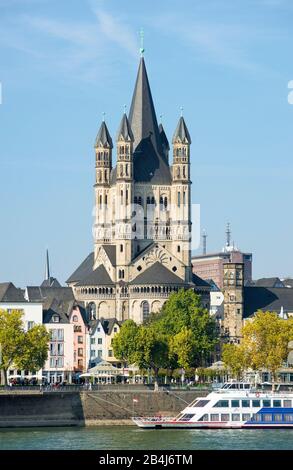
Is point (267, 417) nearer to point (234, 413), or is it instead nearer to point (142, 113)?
point (234, 413)

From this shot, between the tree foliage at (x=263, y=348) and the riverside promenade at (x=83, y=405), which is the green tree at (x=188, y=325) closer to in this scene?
the tree foliage at (x=263, y=348)

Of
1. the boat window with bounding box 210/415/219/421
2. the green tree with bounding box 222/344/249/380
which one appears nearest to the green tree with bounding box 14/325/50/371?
the green tree with bounding box 222/344/249/380

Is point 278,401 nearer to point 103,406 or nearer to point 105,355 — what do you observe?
point 103,406

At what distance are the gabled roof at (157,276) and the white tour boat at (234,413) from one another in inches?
2302

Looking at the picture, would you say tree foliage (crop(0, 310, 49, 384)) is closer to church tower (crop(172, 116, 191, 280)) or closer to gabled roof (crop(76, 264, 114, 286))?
gabled roof (crop(76, 264, 114, 286))

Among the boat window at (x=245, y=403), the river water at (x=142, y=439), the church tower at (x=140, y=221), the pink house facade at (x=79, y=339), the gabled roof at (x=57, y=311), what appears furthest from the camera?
the church tower at (x=140, y=221)

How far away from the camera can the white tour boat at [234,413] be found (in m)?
106

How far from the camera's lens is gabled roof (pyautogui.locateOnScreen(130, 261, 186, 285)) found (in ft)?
545

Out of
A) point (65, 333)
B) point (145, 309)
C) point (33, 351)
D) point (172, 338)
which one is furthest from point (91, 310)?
point (33, 351)

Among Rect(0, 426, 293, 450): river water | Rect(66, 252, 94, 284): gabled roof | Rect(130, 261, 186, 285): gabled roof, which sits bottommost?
Rect(0, 426, 293, 450): river water

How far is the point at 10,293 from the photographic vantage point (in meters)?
153

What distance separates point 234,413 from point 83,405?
12765 mm

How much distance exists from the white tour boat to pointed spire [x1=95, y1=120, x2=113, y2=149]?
69080mm

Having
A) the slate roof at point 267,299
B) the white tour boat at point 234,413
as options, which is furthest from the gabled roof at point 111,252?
the white tour boat at point 234,413
